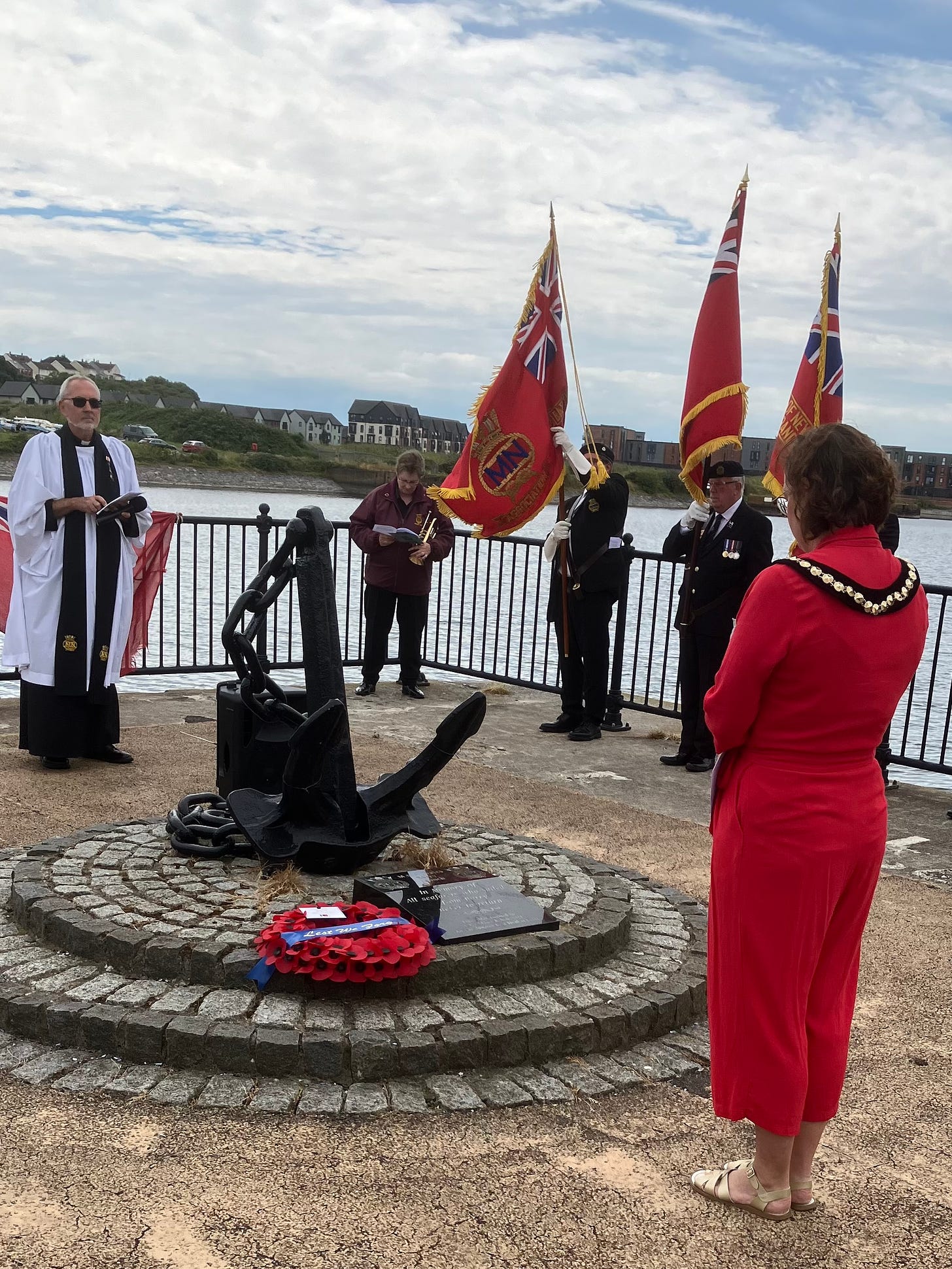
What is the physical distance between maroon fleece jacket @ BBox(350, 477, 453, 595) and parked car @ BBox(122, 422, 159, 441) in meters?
33.9

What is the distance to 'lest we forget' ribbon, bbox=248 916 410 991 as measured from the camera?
12.1ft

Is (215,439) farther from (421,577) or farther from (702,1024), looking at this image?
(702,1024)

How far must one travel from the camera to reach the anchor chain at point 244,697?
15.2 feet

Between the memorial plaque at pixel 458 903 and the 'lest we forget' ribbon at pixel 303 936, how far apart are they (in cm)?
28

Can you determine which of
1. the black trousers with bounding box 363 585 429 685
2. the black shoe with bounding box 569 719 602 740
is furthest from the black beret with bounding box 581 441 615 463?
the black trousers with bounding box 363 585 429 685

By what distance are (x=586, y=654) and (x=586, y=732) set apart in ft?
1.91

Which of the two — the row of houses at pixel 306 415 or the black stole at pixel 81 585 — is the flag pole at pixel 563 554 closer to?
the black stole at pixel 81 585

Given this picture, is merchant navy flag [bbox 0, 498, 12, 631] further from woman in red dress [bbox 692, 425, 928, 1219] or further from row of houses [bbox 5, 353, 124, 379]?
row of houses [bbox 5, 353, 124, 379]

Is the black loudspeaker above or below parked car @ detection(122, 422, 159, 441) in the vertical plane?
below

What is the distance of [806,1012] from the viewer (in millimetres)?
2869

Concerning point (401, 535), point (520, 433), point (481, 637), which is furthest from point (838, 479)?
point (481, 637)

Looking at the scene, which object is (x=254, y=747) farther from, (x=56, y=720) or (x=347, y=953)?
(x=56, y=720)

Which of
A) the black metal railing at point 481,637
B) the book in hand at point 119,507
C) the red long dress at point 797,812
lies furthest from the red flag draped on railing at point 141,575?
the red long dress at point 797,812

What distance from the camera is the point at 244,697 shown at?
15.7 ft
